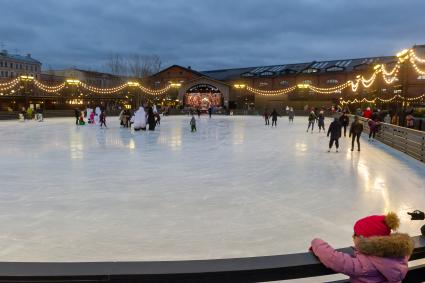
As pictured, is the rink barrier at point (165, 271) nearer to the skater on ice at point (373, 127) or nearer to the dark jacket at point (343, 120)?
the dark jacket at point (343, 120)

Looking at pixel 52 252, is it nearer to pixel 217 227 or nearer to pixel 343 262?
pixel 217 227

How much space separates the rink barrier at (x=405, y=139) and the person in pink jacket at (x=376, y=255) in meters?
9.88

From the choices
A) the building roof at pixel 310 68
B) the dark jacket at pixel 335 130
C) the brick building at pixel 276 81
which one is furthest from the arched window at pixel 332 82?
the dark jacket at pixel 335 130

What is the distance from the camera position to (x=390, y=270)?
Answer: 173 cm

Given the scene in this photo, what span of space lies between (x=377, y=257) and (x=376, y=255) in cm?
1

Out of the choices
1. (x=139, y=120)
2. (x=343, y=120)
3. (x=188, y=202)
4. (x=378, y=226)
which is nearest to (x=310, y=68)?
(x=139, y=120)

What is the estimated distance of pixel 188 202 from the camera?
18.8 ft

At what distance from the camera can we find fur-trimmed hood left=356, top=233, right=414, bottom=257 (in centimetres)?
170

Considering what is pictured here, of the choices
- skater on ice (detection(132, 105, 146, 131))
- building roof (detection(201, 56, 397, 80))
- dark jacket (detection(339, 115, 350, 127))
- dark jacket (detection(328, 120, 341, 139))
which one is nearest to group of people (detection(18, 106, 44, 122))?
skater on ice (detection(132, 105, 146, 131))

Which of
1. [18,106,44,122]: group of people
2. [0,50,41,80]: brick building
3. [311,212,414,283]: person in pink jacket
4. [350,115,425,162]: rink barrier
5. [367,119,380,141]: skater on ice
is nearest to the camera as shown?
[311,212,414,283]: person in pink jacket

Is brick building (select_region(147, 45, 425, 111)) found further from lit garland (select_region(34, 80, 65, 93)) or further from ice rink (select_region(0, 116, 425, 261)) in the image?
ice rink (select_region(0, 116, 425, 261))

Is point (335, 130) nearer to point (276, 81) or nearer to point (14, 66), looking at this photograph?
point (276, 81)

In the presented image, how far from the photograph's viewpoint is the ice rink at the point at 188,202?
3988 mm

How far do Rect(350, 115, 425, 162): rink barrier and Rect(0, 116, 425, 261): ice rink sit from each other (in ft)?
1.75
